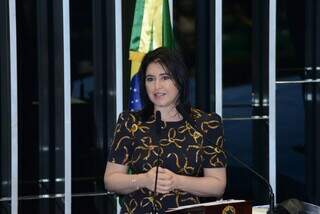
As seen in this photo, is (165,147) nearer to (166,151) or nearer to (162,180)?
(166,151)

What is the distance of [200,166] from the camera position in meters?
2.30

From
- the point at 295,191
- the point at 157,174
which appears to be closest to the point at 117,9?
the point at 295,191

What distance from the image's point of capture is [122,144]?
2.29 meters

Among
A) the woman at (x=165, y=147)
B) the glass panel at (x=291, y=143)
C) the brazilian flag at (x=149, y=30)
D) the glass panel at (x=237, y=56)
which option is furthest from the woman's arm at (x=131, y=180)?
the glass panel at (x=291, y=143)

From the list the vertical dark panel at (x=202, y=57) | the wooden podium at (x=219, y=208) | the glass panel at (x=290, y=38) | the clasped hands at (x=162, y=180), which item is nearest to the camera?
the wooden podium at (x=219, y=208)

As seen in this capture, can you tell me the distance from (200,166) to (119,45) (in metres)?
1.62

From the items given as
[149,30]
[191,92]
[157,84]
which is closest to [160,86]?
[157,84]

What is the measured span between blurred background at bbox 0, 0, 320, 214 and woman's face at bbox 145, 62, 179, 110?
1527 millimetres

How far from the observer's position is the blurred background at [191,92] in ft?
12.1

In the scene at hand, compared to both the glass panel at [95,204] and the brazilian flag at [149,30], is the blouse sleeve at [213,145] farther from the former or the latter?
the glass panel at [95,204]

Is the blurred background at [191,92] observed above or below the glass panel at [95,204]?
above

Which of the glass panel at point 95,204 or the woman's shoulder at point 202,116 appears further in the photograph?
the glass panel at point 95,204

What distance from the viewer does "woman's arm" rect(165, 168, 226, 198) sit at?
7.25ft

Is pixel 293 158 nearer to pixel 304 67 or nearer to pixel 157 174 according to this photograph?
pixel 304 67
